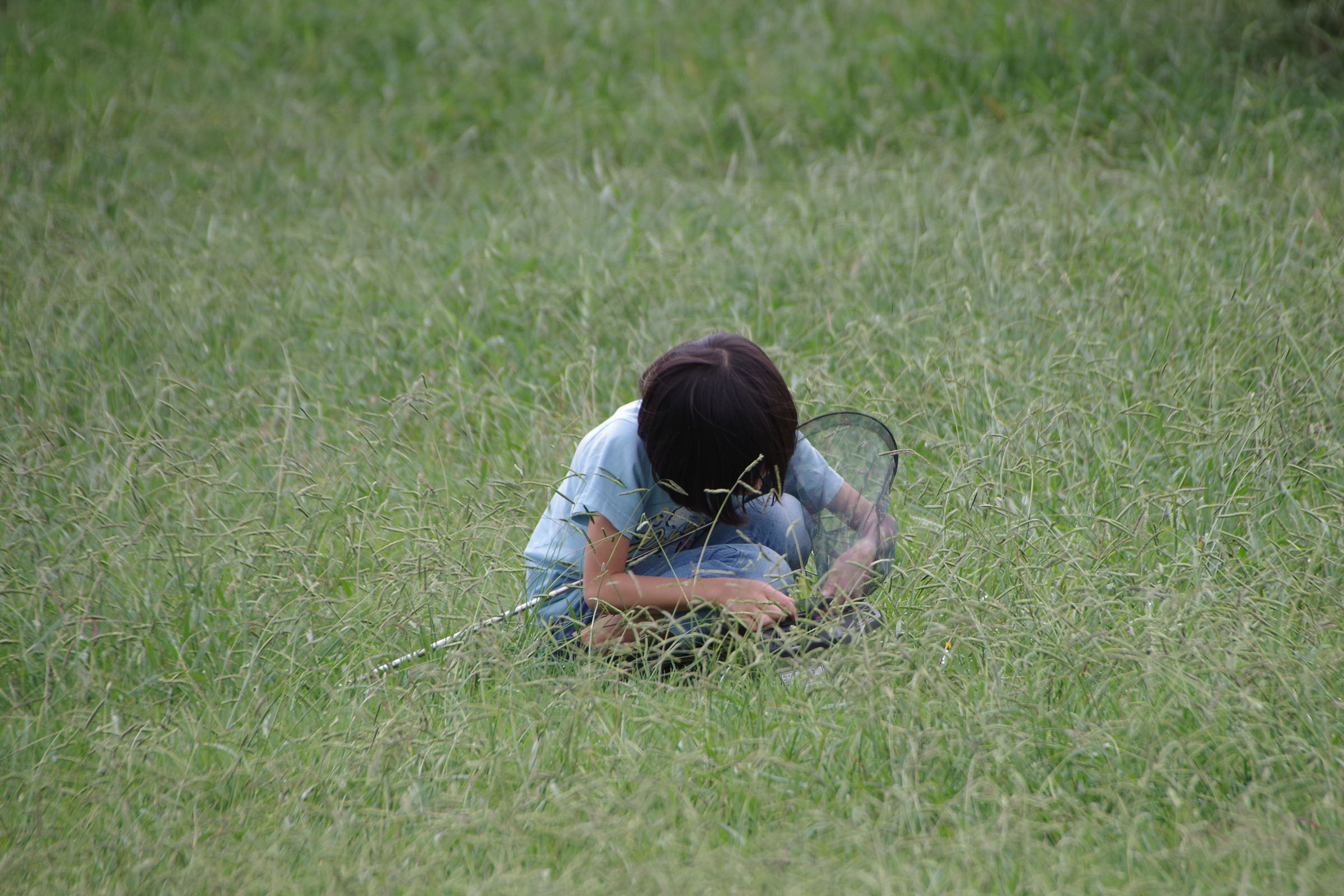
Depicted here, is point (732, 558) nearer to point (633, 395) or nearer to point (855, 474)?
point (855, 474)

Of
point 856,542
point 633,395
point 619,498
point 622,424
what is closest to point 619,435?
point 622,424

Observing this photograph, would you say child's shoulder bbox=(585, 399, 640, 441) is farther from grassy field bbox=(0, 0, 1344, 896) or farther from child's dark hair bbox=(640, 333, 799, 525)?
grassy field bbox=(0, 0, 1344, 896)

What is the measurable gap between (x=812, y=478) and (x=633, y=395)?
135 cm

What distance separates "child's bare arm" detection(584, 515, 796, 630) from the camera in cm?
221

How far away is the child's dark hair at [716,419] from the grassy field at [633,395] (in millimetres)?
373

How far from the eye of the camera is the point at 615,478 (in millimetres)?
2240

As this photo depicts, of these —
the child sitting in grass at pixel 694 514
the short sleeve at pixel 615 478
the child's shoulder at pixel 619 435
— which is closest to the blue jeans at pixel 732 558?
the child sitting in grass at pixel 694 514

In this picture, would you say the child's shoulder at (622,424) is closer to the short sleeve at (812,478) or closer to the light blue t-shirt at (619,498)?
the light blue t-shirt at (619,498)

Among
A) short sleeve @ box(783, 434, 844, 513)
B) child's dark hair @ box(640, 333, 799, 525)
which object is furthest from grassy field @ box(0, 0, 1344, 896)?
child's dark hair @ box(640, 333, 799, 525)

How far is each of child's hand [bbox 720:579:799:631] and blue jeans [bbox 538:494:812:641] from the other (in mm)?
33

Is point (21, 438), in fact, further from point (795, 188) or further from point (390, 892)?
point (795, 188)

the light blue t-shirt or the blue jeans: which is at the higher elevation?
the light blue t-shirt

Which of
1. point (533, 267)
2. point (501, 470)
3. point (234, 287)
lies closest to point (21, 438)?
point (234, 287)

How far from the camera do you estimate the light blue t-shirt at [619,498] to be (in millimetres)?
2293
